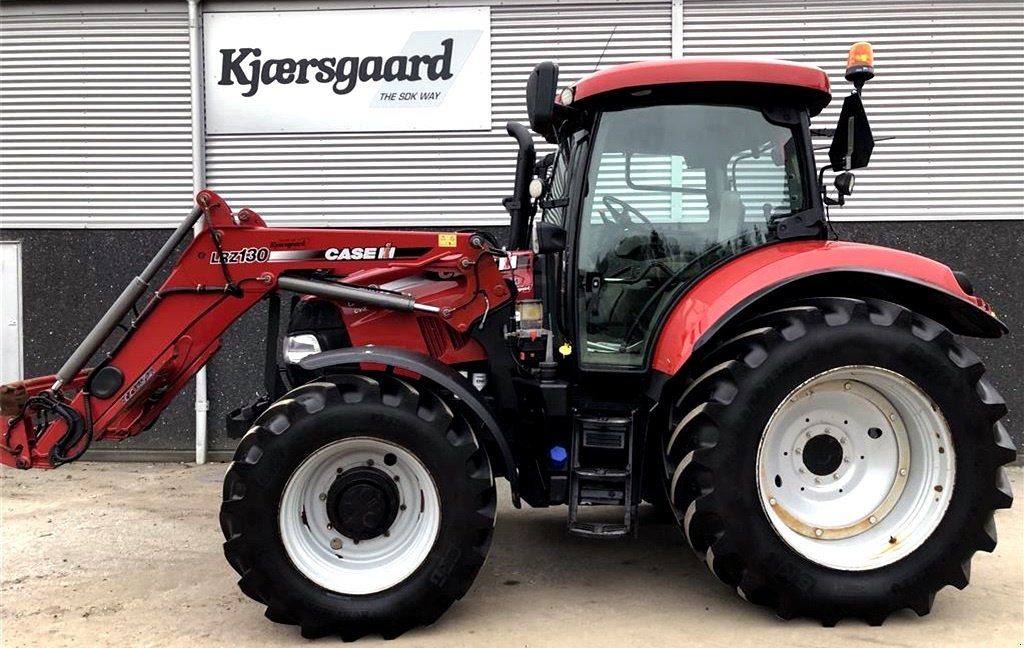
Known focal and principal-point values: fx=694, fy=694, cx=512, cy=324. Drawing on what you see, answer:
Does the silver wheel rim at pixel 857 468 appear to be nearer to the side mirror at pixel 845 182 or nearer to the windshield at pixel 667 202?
the windshield at pixel 667 202

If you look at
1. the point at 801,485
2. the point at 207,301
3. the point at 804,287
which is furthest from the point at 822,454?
the point at 207,301

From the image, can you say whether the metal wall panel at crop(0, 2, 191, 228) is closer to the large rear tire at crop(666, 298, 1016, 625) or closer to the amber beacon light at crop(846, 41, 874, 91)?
the large rear tire at crop(666, 298, 1016, 625)

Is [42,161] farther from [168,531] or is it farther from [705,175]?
[705,175]

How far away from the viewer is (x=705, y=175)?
3.13 metres

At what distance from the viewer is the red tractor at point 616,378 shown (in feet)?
9.05

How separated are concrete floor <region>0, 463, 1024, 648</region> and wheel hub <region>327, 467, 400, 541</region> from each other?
0.45 metres

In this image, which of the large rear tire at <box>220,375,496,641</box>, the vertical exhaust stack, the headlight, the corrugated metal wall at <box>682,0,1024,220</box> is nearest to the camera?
the large rear tire at <box>220,375,496,641</box>

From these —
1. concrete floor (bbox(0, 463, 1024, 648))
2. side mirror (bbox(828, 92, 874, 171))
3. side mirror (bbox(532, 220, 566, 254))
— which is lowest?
concrete floor (bbox(0, 463, 1024, 648))

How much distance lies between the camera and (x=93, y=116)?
576 cm

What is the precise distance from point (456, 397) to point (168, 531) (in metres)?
2.34

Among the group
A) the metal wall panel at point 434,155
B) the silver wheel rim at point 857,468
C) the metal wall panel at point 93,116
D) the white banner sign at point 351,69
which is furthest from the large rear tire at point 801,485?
the metal wall panel at point 93,116

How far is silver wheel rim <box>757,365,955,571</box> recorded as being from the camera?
9.36ft

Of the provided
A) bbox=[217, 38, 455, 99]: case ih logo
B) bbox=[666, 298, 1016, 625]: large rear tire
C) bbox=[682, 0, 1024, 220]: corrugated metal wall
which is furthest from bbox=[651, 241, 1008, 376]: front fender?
bbox=[217, 38, 455, 99]: case ih logo

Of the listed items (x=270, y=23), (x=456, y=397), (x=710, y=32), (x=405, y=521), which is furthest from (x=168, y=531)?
(x=710, y=32)
